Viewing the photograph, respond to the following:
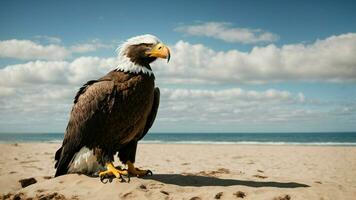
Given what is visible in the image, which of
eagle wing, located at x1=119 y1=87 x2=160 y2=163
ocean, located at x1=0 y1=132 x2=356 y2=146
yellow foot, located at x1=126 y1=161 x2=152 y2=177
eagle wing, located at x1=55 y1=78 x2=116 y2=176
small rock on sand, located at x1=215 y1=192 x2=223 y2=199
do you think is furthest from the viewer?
ocean, located at x1=0 y1=132 x2=356 y2=146

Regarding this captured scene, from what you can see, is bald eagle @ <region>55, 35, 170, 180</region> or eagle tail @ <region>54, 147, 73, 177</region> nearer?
bald eagle @ <region>55, 35, 170, 180</region>

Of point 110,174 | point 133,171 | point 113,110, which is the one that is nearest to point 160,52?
point 113,110

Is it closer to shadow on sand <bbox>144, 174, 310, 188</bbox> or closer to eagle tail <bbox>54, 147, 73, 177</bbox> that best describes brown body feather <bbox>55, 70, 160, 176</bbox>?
eagle tail <bbox>54, 147, 73, 177</bbox>

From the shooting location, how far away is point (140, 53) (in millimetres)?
5863

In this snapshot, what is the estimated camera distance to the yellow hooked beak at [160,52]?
5559 millimetres

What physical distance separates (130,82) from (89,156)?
4.99ft

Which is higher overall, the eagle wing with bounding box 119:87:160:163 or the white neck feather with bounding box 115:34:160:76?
the white neck feather with bounding box 115:34:160:76

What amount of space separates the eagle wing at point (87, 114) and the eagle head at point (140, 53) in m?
0.43

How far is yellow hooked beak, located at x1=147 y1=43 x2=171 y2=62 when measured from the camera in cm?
556

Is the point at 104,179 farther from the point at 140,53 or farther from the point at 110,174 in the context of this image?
the point at 140,53

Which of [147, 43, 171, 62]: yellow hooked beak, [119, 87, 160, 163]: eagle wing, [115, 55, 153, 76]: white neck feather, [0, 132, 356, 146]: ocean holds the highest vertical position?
[147, 43, 171, 62]: yellow hooked beak

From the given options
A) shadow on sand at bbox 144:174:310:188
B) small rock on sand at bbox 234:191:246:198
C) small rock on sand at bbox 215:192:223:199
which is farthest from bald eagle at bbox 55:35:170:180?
small rock on sand at bbox 234:191:246:198

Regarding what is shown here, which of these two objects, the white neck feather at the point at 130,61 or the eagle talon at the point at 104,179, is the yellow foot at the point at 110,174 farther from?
the white neck feather at the point at 130,61

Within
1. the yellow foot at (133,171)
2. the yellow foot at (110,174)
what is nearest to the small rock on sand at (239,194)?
the yellow foot at (110,174)
